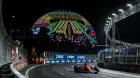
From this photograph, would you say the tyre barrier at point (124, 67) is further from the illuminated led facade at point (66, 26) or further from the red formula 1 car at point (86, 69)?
the illuminated led facade at point (66, 26)

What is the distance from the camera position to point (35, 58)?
264 feet

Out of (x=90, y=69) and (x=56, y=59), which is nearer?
(x=90, y=69)

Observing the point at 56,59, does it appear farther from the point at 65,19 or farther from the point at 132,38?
the point at 65,19

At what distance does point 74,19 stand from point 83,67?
92620mm

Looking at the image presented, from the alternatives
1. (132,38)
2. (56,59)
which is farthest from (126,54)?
(56,59)

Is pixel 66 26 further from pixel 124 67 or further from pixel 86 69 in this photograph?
pixel 86 69

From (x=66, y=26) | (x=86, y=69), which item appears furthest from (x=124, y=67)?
(x=66, y=26)

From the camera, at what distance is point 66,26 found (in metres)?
119

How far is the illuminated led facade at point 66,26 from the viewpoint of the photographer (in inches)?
4530

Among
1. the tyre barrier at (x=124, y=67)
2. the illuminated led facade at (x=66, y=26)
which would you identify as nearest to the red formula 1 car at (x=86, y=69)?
the tyre barrier at (x=124, y=67)

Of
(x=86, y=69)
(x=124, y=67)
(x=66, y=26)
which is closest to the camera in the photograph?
(x=86, y=69)

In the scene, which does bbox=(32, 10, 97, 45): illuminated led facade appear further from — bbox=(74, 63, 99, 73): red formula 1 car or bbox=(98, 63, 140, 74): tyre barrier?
bbox=(74, 63, 99, 73): red formula 1 car

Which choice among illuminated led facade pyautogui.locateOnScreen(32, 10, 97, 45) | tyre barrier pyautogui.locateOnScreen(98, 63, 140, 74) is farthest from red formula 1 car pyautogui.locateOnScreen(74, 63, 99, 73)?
illuminated led facade pyautogui.locateOnScreen(32, 10, 97, 45)

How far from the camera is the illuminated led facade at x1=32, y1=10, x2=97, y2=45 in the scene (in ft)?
378
